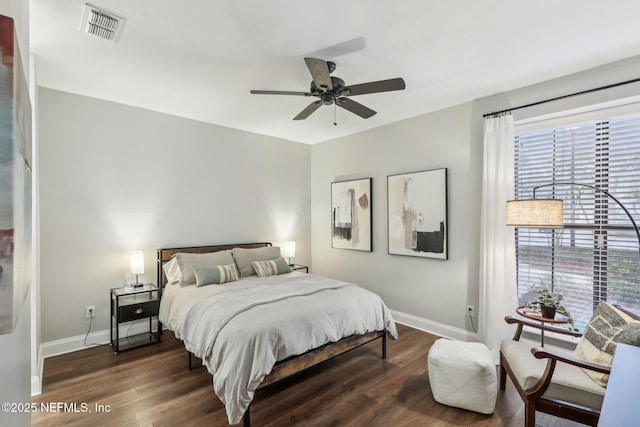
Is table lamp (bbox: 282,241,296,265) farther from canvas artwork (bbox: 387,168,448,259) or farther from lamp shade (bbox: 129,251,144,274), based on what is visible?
lamp shade (bbox: 129,251,144,274)

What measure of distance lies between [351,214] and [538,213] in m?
2.72

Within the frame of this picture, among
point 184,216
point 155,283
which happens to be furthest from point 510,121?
point 155,283

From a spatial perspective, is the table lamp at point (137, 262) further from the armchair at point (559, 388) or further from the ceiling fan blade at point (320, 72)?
the armchair at point (559, 388)

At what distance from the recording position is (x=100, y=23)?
2.10m

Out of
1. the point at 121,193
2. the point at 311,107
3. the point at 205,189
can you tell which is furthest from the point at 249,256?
the point at 311,107

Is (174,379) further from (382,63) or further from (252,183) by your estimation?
(382,63)

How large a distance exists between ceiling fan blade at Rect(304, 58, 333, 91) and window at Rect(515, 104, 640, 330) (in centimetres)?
227

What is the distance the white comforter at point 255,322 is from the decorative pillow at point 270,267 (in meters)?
0.41

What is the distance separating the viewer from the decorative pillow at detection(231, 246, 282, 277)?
13.1 ft

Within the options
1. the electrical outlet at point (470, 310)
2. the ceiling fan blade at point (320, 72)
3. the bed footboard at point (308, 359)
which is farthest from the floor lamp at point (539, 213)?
the ceiling fan blade at point (320, 72)

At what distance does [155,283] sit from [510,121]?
452cm

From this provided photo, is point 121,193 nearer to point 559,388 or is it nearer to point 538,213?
point 538,213

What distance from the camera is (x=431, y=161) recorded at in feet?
12.6

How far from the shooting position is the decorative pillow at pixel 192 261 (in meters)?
3.48
